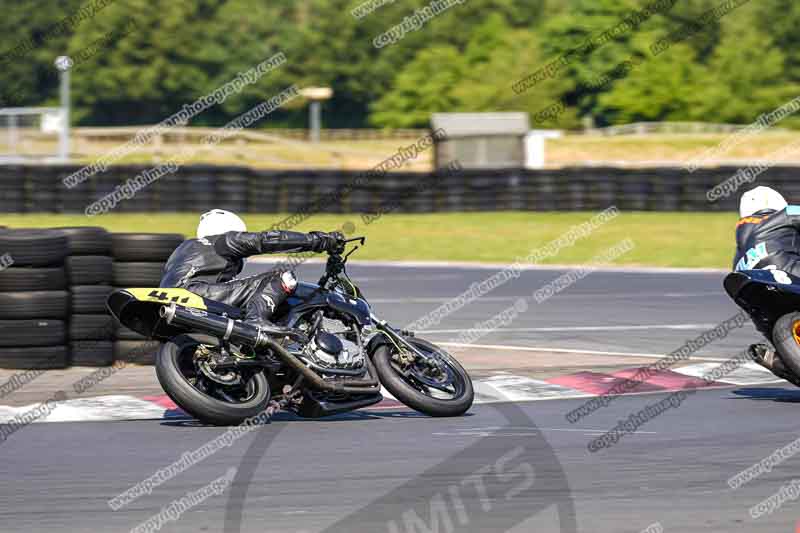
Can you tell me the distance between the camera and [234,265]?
9539 millimetres

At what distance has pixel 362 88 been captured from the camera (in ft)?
276

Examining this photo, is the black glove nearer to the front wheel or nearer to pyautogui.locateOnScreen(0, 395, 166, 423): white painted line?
the front wheel

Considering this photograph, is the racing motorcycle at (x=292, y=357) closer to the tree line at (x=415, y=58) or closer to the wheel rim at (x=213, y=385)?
the wheel rim at (x=213, y=385)

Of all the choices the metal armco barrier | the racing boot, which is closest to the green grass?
the metal armco barrier

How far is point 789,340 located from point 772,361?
0.85 feet

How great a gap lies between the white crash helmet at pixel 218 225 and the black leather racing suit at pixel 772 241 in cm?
358

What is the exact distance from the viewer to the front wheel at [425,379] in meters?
9.32

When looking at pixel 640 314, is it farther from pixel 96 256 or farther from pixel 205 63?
pixel 205 63

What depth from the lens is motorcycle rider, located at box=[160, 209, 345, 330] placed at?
9.26m

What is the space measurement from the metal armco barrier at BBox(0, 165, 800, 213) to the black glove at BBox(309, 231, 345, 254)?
2067 centimetres

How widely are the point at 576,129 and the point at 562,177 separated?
43.6 meters

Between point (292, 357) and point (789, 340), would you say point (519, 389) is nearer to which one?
point (789, 340)

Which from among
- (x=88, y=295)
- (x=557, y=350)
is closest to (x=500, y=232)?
(x=557, y=350)

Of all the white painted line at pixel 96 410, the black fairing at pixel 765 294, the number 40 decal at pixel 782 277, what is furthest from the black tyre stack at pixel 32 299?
the number 40 decal at pixel 782 277
